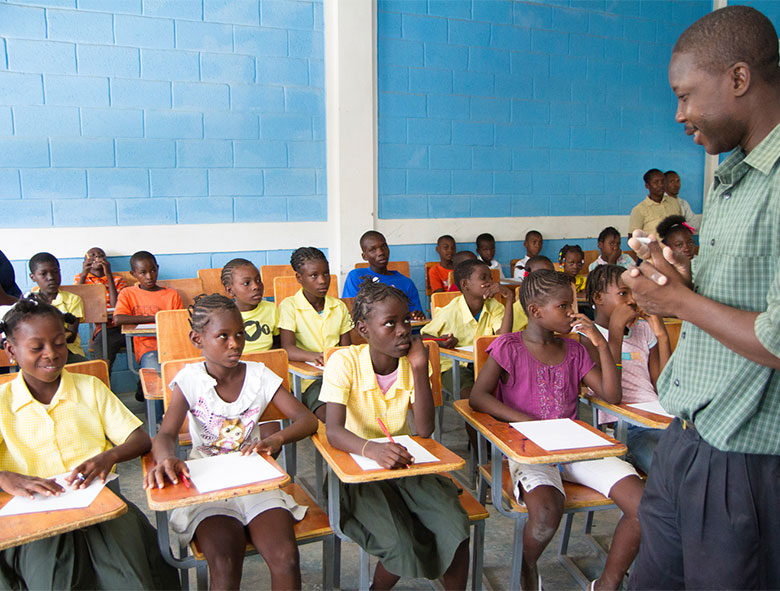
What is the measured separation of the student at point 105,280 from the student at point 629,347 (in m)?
3.12

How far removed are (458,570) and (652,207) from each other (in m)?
4.95

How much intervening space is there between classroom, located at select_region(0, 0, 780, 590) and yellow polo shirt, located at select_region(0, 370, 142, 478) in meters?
1.23

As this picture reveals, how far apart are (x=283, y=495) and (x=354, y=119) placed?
12.1ft

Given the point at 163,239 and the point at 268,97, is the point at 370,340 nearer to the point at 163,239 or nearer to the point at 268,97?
the point at 163,239

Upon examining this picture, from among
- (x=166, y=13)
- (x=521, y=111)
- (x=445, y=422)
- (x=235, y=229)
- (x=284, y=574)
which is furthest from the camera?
(x=521, y=111)

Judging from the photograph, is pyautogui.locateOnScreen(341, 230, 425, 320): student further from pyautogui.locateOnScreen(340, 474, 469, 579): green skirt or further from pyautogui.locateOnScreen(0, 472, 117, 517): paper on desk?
pyautogui.locateOnScreen(0, 472, 117, 517): paper on desk

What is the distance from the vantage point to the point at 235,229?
184 inches

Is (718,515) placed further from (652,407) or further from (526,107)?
(526,107)

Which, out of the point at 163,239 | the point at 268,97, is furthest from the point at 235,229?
the point at 268,97

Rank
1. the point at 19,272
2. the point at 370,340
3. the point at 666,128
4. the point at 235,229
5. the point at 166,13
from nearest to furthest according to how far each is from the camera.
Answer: the point at 370,340 < the point at 19,272 < the point at 166,13 < the point at 235,229 < the point at 666,128

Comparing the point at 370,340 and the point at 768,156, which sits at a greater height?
the point at 768,156

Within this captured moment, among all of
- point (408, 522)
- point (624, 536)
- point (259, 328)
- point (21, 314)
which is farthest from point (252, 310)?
point (624, 536)

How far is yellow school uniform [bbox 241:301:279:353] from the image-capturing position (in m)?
3.07

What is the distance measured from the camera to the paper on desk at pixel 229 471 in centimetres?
145
